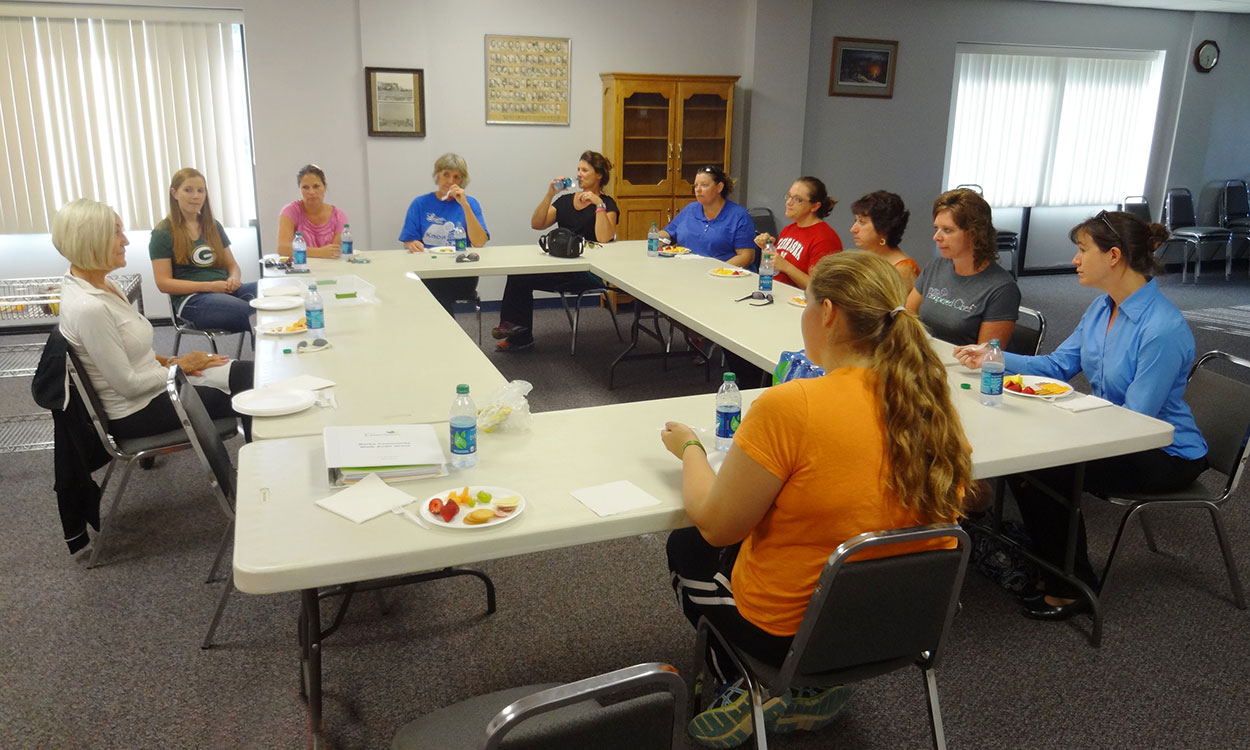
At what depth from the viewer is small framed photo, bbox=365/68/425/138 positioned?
6074 millimetres

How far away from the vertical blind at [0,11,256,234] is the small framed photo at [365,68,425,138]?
2.80 feet

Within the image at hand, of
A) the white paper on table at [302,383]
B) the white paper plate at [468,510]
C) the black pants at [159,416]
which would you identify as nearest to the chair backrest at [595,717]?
the white paper plate at [468,510]

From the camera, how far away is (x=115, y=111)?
5734 millimetres

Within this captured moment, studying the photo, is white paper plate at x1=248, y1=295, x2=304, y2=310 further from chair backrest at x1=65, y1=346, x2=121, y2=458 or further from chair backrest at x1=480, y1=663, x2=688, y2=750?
chair backrest at x1=480, y1=663, x2=688, y2=750

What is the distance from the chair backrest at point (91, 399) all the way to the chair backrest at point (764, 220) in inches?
185

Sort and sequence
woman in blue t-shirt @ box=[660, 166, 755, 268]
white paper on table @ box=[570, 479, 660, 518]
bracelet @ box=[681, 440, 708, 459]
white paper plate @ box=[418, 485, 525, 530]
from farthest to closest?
woman in blue t-shirt @ box=[660, 166, 755, 268], bracelet @ box=[681, 440, 708, 459], white paper on table @ box=[570, 479, 660, 518], white paper plate @ box=[418, 485, 525, 530]

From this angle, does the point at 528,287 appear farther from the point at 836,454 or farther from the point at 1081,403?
the point at 836,454

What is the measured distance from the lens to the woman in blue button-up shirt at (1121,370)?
2.52 metres

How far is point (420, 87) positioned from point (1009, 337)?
4504 mm

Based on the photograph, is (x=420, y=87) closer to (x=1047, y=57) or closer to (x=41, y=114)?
(x=41, y=114)

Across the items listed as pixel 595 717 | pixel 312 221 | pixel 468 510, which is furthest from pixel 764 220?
pixel 595 717

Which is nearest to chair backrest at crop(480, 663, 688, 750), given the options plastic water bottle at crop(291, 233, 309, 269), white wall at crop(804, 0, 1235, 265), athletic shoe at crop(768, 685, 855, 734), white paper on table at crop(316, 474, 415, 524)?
white paper on table at crop(316, 474, 415, 524)

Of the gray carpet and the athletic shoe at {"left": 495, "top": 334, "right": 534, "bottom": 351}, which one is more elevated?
the athletic shoe at {"left": 495, "top": 334, "right": 534, "bottom": 351}

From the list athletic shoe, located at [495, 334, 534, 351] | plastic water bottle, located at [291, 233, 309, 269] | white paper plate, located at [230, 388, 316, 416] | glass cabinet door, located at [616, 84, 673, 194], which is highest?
glass cabinet door, located at [616, 84, 673, 194]
